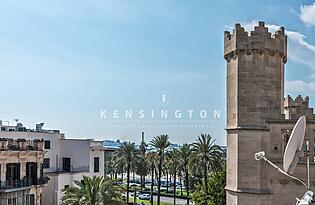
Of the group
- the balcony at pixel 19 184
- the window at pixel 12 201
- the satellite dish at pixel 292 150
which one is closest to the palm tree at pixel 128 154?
the balcony at pixel 19 184

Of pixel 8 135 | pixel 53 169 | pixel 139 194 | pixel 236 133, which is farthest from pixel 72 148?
pixel 236 133

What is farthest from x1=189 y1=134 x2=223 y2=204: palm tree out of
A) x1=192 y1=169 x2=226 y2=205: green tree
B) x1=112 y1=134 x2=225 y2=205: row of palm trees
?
x1=192 y1=169 x2=226 y2=205: green tree

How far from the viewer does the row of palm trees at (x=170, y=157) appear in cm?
3719

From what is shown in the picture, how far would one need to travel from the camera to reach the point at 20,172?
28.2m

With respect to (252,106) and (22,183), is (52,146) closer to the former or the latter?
(22,183)

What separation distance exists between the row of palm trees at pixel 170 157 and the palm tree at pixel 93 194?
14.5 m

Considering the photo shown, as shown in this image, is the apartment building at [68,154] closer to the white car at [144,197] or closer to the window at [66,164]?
the window at [66,164]

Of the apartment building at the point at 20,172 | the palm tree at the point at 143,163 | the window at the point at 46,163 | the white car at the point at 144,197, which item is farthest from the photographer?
the white car at the point at 144,197

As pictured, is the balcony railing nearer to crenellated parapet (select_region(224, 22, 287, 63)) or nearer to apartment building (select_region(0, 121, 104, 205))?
apartment building (select_region(0, 121, 104, 205))

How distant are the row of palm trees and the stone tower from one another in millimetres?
21352

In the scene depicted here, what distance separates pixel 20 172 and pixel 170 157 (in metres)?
19.9

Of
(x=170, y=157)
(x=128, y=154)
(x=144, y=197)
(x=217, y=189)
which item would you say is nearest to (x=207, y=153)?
(x=217, y=189)

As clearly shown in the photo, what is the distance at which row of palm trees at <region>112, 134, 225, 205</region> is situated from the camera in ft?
122

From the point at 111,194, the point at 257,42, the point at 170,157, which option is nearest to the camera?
the point at 257,42
